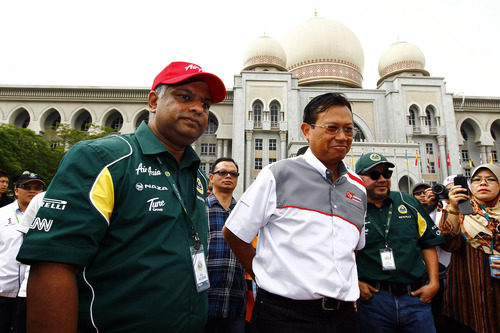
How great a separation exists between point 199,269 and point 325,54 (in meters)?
28.9

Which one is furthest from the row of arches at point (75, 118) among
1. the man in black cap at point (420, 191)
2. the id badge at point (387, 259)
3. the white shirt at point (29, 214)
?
the id badge at point (387, 259)

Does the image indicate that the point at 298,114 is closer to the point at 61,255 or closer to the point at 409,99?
the point at 409,99

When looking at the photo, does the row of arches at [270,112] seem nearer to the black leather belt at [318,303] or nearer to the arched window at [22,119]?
the arched window at [22,119]

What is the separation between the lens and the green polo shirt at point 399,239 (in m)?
2.61

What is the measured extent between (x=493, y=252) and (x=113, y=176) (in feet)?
10.4

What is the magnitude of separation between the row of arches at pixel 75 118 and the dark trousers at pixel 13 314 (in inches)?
931

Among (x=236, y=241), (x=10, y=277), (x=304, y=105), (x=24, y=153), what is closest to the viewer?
(x=236, y=241)

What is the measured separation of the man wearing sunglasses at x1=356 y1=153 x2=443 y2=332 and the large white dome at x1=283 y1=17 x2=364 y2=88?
25.1m

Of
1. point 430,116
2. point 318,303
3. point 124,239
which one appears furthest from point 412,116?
point 124,239

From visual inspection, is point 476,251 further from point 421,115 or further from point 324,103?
point 421,115

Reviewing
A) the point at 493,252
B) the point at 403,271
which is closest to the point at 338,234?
the point at 403,271

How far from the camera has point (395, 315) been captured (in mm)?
2494

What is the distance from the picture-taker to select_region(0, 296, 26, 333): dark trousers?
10.4 ft

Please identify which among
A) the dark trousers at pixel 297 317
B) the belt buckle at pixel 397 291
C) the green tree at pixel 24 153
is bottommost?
the belt buckle at pixel 397 291
